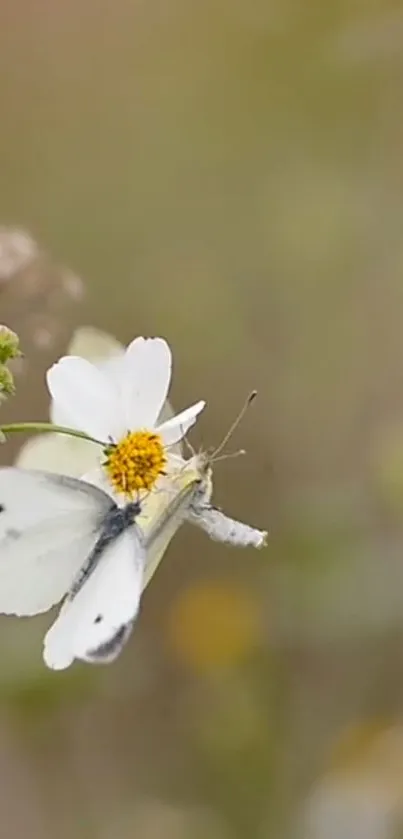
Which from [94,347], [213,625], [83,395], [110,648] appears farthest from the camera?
[213,625]

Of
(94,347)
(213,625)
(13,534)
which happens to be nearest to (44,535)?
(13,534)

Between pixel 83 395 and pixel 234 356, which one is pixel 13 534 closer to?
pixel 83 395

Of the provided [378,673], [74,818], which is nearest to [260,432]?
[378,673]

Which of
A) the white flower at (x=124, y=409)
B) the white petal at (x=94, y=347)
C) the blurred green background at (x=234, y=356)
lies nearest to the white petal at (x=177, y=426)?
the white flower at (x=124, y=409)

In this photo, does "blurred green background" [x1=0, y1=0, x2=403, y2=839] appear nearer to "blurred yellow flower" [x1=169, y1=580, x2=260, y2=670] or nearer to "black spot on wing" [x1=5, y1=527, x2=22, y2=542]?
"blurred yellow flower" [x1=169, y1=580, x2=260, y2=670]

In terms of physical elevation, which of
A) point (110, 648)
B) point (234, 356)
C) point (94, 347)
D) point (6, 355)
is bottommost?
point (110, 648)

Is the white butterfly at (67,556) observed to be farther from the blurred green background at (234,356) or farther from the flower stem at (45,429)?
the blurred green background at (234,356)

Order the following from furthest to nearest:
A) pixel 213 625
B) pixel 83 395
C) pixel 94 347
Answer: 1. pixel 213 625
2. pixel 94 347
3. pixel 83 395
